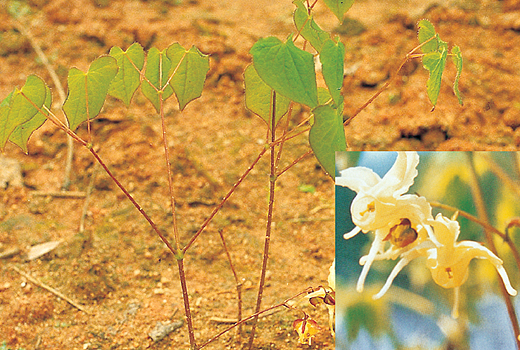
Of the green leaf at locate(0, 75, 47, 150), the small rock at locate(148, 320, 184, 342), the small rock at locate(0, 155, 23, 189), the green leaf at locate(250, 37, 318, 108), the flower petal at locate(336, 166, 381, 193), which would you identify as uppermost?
the green leaf at locate(250, 37, 318, 108)

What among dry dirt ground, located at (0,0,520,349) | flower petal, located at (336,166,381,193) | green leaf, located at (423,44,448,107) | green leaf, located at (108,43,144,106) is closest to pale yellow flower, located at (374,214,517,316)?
flower petal, located at (336,166,381,193)

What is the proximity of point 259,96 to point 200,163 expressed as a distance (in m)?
1.05

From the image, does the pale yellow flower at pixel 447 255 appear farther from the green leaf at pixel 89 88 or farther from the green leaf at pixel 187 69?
the green leaf at pixel 89 88

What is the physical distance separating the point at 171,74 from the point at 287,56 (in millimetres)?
357

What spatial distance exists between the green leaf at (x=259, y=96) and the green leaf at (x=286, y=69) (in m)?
0.20

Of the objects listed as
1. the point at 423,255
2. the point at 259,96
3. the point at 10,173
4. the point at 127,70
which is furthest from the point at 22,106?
the point at 10,173

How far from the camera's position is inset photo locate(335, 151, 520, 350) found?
0.95 m

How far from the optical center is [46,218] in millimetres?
1741

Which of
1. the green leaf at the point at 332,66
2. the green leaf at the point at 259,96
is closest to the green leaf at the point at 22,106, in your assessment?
the green leaf at the point at 259,96

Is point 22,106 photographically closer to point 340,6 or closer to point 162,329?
point 340,6

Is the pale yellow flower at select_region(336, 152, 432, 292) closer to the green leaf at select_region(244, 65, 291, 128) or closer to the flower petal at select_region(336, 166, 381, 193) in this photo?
the flower petal at select_region(336, 166, 381, 193)

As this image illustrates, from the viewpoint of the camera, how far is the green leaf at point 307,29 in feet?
2.61

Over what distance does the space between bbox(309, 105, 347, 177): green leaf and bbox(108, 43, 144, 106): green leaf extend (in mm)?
409

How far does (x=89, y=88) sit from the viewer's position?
829 mm
